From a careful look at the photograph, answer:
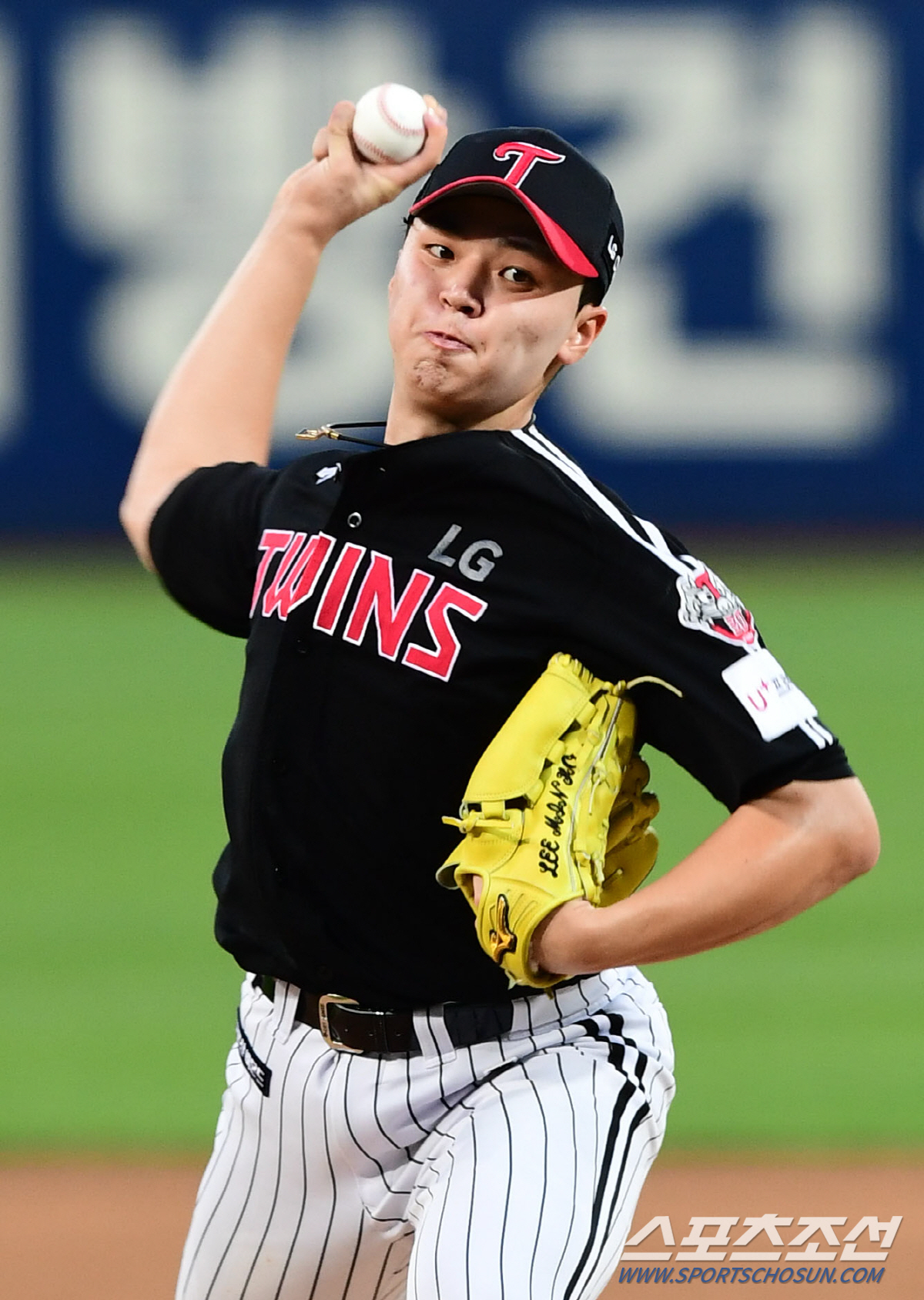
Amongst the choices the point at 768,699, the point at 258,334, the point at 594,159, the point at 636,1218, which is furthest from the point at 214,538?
the point at 594,159

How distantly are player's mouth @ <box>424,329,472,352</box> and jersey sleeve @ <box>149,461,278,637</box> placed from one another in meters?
0.45

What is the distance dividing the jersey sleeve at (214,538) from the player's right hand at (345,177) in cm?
43

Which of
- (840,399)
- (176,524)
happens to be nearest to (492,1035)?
(176,524)

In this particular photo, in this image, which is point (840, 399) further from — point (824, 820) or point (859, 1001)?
point (824, 820)

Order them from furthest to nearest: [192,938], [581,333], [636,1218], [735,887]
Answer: [192,938], [636,1218], [581,333], [735,887]

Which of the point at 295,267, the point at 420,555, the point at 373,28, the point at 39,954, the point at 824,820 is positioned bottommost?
the point at 39,954

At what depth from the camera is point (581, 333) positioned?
9.36ft

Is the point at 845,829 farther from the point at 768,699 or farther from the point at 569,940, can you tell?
the point at 569,940

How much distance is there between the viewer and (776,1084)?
5441mm

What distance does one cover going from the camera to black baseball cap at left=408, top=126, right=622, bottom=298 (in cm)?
267

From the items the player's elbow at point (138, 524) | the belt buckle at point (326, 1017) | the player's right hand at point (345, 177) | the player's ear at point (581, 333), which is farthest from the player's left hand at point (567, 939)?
the player's right hand at point (345, 177)

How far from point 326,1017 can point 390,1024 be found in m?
0.10

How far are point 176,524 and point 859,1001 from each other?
3.62 metres

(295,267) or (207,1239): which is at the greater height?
(295,267)
